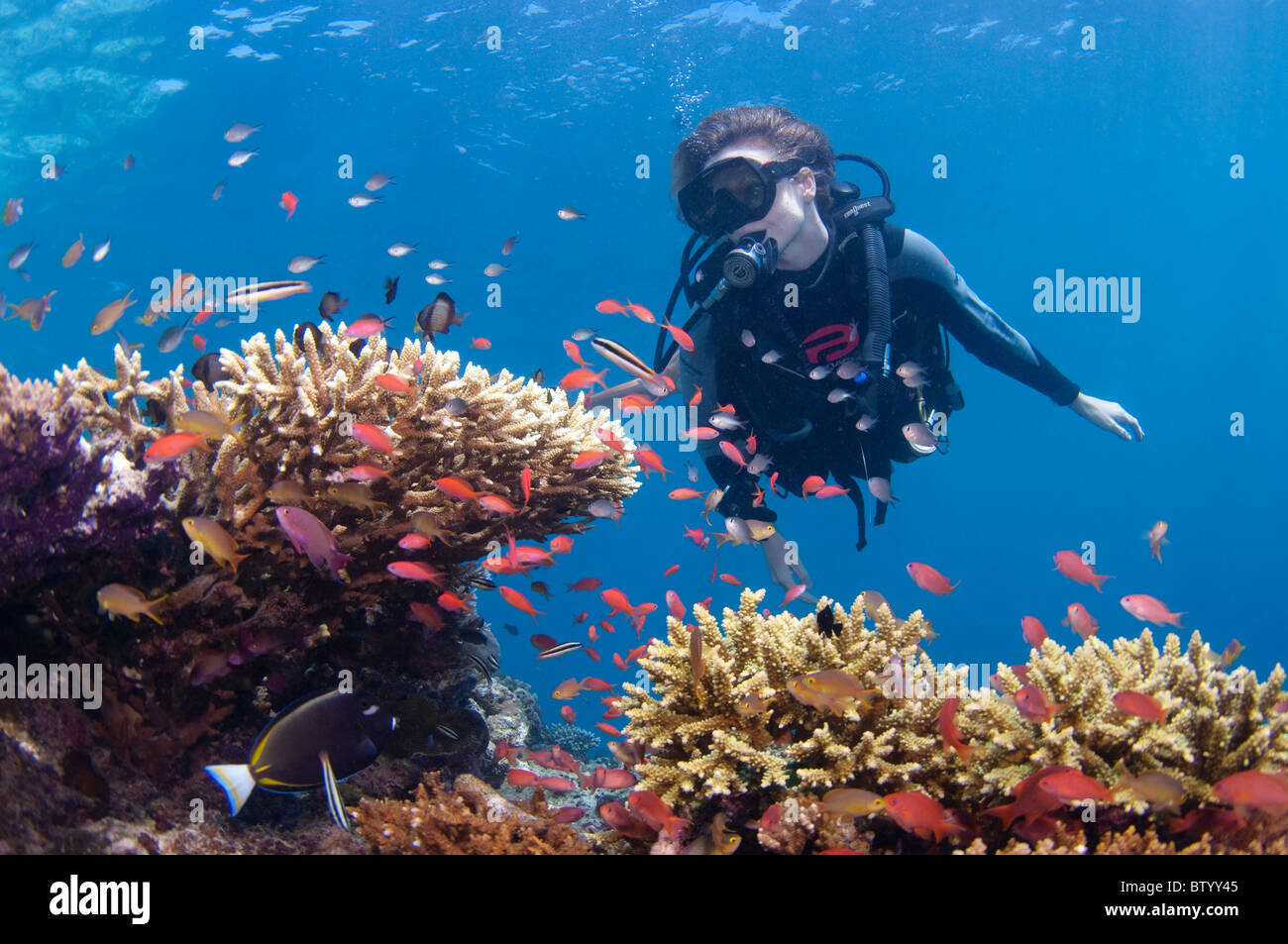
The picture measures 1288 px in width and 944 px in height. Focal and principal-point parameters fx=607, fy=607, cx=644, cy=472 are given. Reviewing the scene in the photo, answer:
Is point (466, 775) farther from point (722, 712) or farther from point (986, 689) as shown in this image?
point (986, 689)

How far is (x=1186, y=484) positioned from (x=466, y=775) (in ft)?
332

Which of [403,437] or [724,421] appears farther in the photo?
[724,421]

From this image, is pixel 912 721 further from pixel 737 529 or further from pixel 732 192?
pixel 732 192

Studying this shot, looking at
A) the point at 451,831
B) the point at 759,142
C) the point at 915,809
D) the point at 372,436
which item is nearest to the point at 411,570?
the point at 372,436

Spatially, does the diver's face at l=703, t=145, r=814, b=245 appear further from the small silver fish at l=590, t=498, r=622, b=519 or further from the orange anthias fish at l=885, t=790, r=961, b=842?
the orange anthias fish at l=885, t=790, r=961, b=842

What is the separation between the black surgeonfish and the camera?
7.19 feet

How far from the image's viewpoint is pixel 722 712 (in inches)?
112

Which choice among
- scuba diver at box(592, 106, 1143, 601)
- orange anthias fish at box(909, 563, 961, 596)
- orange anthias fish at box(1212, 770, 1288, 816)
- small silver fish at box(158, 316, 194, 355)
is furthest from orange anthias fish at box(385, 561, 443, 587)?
small silver fish at box(158, 316, 194, 355)

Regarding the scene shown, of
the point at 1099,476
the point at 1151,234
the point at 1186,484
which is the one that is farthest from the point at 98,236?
the point at 1186,484

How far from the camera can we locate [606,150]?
28734 mm

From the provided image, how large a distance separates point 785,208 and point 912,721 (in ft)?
15.0

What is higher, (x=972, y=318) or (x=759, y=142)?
(x=759, y=142)

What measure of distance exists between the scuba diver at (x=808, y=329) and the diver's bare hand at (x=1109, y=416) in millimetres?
22
